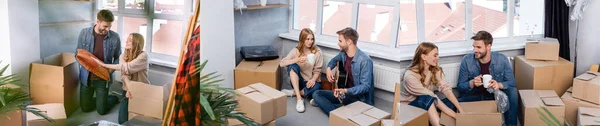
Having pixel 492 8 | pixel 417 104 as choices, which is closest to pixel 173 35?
pixel 417 104

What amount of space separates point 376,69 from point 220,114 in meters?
0.59

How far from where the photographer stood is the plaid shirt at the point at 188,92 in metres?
1.78

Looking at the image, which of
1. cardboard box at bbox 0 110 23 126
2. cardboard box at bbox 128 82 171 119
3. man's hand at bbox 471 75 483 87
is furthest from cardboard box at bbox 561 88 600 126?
cardboard box at bbox 0 110 23 126

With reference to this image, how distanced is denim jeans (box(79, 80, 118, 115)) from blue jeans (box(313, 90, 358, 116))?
695 mm

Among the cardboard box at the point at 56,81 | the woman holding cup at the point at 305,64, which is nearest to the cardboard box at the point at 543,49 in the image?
the woman holding cup at the point at 305,64

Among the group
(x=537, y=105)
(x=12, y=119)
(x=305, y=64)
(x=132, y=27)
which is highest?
(x=132, y=27)

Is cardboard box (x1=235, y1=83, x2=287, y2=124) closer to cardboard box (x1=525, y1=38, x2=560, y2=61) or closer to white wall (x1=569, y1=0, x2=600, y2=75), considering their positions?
cardboard box (x1=525, y1=38, x2=560, y2=61)

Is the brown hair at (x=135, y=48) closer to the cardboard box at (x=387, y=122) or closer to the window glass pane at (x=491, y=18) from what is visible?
the cardboard box at (x=387, y=122)

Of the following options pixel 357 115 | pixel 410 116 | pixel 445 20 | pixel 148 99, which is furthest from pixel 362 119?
pixel 148 99

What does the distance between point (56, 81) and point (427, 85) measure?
1210mm

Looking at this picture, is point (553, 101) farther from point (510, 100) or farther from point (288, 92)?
point (288, 92)

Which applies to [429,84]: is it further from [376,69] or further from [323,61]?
[323,61]

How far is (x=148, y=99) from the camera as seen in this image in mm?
1794

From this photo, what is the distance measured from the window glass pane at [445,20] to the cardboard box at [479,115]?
0.70 ft
